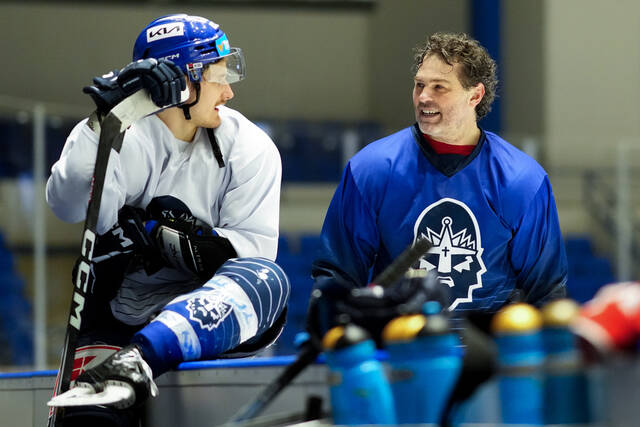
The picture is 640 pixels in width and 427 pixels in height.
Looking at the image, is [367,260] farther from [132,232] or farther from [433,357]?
[433,357]

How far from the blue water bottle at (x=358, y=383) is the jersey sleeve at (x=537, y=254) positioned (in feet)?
3.65

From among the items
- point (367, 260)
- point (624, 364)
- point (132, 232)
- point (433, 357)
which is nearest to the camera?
point (624, 364)

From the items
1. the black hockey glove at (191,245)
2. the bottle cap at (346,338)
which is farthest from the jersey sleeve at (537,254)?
the bottle cap at (346,338)

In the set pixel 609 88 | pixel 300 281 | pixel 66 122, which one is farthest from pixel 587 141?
pixel 66 122

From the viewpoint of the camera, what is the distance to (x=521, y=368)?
1.05 meters

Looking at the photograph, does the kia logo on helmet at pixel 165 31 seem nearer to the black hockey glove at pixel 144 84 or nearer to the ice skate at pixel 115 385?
the black hockey glove at pixel 144 84

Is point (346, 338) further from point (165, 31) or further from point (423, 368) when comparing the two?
point (165, 31)

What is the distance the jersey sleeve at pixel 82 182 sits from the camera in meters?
1.91

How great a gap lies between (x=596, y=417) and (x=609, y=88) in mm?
6532

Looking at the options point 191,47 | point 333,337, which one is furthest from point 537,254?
point 333,337

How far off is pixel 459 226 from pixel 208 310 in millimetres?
668

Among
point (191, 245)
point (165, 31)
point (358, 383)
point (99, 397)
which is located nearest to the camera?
point (358, 383)

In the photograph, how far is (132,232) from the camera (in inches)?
81.0

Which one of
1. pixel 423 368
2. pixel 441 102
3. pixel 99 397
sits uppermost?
pixel 441 102
